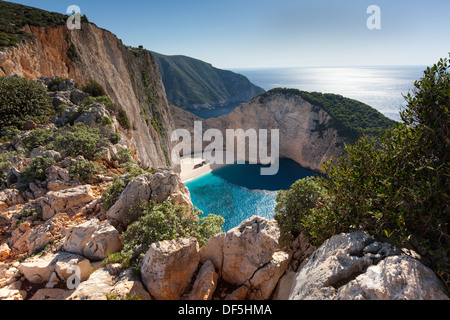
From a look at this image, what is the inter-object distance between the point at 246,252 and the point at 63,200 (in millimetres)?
7319

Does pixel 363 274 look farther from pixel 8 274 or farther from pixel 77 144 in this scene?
pixel 77 144

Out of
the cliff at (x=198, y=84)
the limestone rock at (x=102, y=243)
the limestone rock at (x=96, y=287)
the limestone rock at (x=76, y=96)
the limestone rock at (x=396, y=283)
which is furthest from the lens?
the cliff at (x=198, y=84)

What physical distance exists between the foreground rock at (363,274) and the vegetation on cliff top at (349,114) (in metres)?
48.5

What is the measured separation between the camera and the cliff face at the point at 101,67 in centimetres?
2364

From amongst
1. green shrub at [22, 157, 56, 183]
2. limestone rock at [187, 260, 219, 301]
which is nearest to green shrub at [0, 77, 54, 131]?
green shrub at [22, 157, 56, 183]

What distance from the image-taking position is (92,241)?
21.7 feet

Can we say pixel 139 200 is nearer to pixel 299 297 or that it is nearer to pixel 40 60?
pixel 299 297

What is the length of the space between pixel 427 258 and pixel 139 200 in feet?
28.2

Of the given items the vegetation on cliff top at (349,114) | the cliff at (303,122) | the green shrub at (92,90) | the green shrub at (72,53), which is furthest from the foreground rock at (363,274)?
the vegetation on cliff top at (349,114)

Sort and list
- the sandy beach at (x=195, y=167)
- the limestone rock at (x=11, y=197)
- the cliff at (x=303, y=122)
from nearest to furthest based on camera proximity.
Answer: the limestone rock at (x=11, y=197) → the sandy beach at (x=195, y=167) → the cliff at (x=303, y=122)

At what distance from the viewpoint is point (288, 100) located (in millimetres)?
56969

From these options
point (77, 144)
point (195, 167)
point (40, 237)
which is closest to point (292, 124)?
point (195, 167)

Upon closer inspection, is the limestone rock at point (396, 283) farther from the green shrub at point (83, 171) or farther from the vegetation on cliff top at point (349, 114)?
the vegetation on cliff top at point (349, 114)
